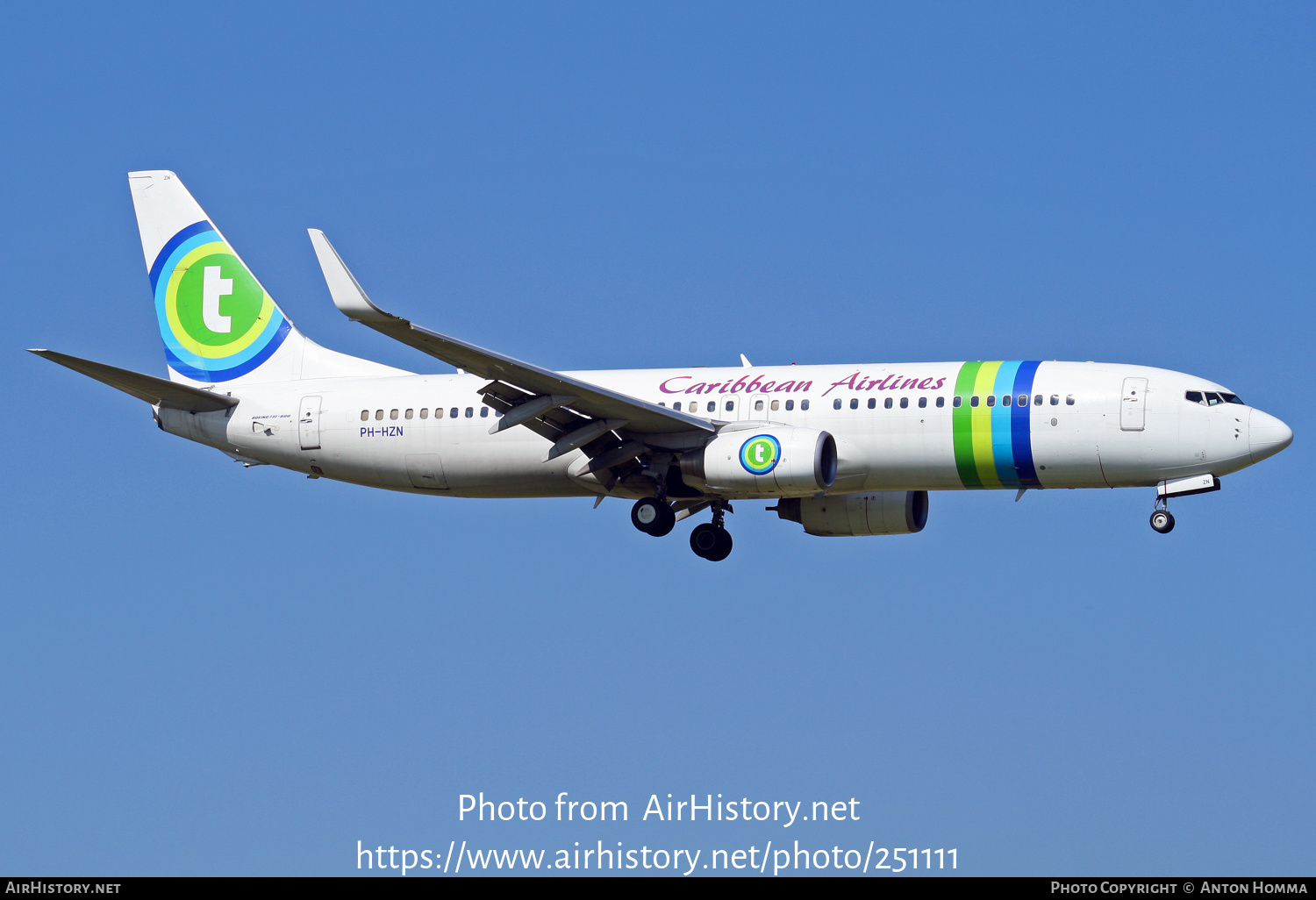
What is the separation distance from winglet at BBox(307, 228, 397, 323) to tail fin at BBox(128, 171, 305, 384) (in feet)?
38.9

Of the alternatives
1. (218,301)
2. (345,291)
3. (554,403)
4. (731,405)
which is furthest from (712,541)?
(218,301)

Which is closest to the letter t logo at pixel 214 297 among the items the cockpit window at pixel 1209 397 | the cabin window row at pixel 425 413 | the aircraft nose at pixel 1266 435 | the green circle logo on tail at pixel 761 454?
the cabin window row at pixel 425 413

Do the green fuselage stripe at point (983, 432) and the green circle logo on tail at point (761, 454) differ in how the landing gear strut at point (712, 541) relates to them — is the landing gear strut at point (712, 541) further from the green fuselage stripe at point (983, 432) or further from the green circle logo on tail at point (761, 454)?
the green fuselage stripe at point (983, 432)

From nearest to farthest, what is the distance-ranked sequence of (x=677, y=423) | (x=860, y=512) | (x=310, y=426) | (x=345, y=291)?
(x=345, y=291) < (x=677, y=423) < (x=860, y=512) < (x=310, y=426)

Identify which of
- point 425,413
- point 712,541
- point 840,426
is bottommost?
point 712,541

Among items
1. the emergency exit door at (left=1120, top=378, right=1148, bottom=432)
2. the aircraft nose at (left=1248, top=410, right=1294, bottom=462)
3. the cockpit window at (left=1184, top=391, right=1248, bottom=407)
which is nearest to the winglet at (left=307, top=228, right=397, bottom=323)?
the emergency exit door at (left=1120, top=378, right=1148, bottom=432)

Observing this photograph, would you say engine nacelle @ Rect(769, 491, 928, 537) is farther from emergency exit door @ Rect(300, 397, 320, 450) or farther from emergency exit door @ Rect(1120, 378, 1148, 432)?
emergency exit door @ Rect(300, 397, 320, 450)

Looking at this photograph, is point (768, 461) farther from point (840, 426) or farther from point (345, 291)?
point (345, 291)

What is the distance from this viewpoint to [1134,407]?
122 feet

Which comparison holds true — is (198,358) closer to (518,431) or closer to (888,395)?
(518,431)

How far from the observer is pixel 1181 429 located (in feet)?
121

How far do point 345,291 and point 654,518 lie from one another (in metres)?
10.8

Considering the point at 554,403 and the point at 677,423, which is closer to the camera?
the point at 554,403

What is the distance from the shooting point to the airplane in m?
37.1
